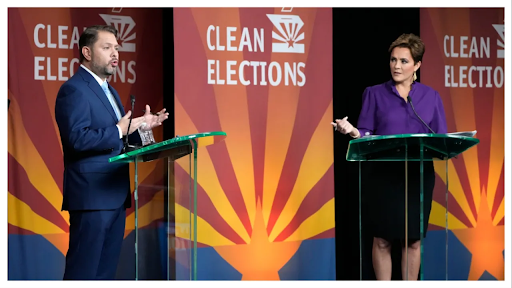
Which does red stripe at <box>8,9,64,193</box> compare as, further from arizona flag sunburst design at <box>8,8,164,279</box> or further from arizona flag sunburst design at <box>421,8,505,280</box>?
arizona flag sunburst design at <box>421,8,505,280</box>

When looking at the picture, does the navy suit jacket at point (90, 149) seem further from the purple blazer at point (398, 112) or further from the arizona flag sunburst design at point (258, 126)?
the purple blazer at point (398, 112)

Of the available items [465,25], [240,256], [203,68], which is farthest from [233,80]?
[465,25]

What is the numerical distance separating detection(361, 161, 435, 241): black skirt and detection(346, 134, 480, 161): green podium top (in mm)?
54

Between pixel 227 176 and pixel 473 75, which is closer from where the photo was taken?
pixel 227 176

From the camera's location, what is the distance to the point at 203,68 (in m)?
4.41

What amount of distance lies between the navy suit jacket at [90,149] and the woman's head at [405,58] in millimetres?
1690

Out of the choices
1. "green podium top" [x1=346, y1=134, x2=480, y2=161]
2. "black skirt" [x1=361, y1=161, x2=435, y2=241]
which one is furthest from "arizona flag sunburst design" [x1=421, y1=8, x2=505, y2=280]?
"green podium top" [x1=346, y1=134, x2=480, y2=161]

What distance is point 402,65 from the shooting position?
153 inches

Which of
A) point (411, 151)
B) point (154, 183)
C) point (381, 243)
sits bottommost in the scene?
point (381, 243)

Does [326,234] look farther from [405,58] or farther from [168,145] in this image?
[168,145]

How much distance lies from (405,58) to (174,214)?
1766 mm

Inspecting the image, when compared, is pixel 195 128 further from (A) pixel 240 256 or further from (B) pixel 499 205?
(B) pixel 499 205

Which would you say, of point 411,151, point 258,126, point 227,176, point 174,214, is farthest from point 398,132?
point 174,214

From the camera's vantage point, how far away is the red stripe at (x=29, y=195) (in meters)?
4.76
